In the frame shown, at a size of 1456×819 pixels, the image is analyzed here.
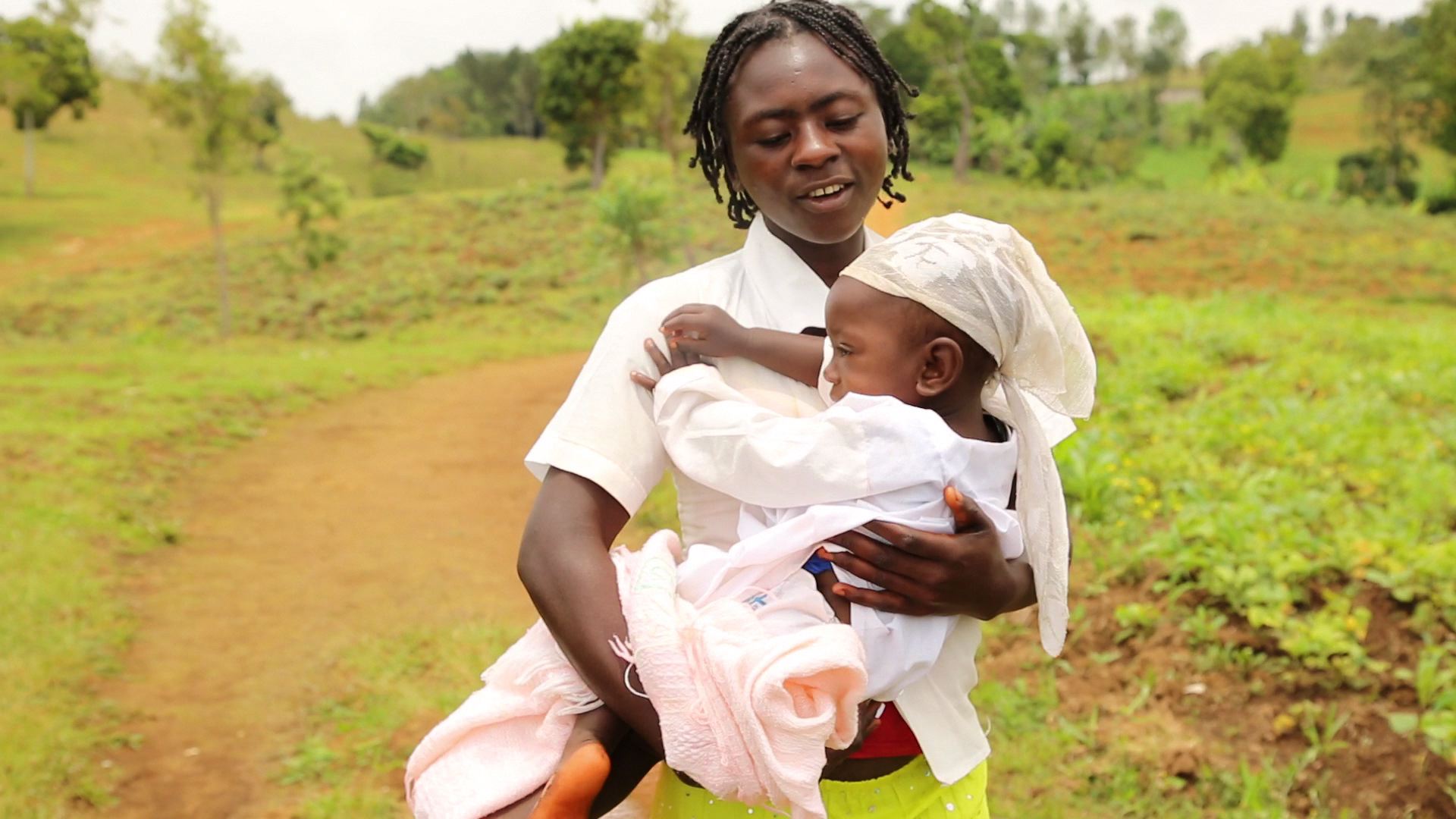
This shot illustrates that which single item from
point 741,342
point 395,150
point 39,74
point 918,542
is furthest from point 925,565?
point 395,150

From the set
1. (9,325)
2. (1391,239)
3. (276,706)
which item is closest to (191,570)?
(276,706)

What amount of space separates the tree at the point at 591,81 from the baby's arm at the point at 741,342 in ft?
86.0

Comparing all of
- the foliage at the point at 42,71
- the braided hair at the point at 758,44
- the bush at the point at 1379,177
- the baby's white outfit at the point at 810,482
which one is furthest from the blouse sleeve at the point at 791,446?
the foliage at the point at 42,71

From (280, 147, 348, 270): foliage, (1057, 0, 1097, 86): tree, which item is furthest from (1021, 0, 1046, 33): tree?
(280, 147, 348, 270): foliage

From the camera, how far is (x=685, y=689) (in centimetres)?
130

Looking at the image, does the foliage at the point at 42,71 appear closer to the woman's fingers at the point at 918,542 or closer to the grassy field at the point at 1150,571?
the grassy field at the point at 1150,571

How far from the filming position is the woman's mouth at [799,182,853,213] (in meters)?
1.61

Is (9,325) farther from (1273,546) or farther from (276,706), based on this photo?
(1273,546)

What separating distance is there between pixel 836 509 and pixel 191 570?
5704mm

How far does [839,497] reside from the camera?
A: 1408 mm

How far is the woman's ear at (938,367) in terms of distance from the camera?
1468 millimetres

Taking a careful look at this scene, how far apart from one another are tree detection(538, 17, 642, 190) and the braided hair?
25717 millimetres

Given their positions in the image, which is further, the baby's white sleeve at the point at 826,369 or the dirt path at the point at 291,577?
the dirt path at the point at 291,577

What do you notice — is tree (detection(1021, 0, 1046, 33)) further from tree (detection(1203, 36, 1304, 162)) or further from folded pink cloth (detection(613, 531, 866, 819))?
folded pink cloth (detection(613, 531, 866, 819))
